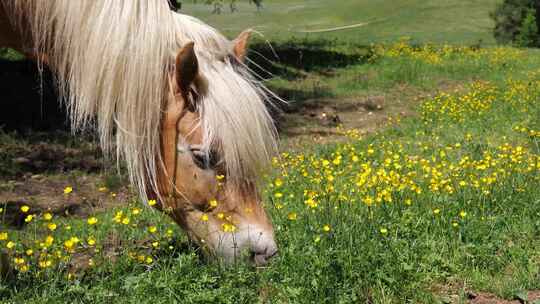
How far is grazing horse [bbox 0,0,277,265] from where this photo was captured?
123 inches

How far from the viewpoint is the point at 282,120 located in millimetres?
10148

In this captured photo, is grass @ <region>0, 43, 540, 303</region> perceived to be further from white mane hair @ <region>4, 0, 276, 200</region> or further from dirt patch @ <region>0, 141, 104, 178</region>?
dirt patch @ <region>0, 141, 104, 178</region>

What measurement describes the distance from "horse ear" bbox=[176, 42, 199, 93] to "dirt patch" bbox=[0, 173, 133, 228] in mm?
2800

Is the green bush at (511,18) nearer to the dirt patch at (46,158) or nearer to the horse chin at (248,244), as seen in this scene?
the dirt patch at (46,158)

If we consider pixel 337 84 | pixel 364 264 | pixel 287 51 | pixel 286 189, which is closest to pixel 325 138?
pixel 286 189

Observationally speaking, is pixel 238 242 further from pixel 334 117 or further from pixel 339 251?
pixel 334 117

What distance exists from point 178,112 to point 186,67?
256mm

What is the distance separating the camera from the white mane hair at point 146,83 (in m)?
3.10

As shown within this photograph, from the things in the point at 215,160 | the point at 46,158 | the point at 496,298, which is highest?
the point at 215,160

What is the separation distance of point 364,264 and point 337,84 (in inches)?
422

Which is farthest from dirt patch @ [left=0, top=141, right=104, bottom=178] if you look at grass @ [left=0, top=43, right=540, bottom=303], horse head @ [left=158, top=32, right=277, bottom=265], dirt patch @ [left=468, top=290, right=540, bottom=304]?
dirt patch @ [left=468, top=290, right=540, bottom=304]

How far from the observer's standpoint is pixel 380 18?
157 feet

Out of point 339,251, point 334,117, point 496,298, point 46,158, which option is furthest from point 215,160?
point 334,117

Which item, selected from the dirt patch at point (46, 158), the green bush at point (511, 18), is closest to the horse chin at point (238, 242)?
the dirt patch at point (46, 158)
